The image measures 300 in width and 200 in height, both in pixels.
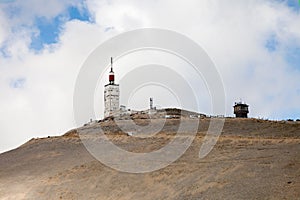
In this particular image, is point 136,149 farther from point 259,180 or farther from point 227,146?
point 259,180

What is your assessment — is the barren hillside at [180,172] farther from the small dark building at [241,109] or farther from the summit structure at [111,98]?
the summit structure at [111,98]

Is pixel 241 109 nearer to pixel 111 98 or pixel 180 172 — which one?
pixel 111 98

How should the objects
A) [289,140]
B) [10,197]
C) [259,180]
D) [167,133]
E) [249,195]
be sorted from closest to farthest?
[249,195]
[259,180]
[10,197]
[289,140]
[167,133]

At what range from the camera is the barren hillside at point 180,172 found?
95.5ft

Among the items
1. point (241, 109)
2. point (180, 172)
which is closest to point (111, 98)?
point (241, 109)

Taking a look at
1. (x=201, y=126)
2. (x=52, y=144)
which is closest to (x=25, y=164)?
(x=52, y=144)

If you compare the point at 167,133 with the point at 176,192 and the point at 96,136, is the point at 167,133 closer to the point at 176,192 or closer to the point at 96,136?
the point at 96,136

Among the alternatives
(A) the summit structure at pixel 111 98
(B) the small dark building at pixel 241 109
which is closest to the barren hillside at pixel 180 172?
(B) the small dark building at pixel 241 109

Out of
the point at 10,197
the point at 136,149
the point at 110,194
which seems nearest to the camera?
the point at 110,194

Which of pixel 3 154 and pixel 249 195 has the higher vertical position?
pixel 3 154

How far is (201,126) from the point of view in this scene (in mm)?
55219

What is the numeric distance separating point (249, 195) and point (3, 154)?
40541 mm

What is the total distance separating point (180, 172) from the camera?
3472 cm

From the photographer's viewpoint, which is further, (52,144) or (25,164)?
(52,144)
